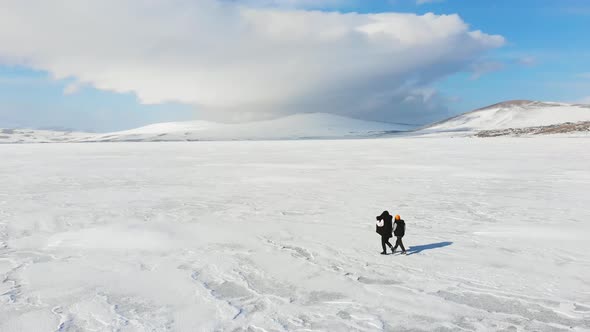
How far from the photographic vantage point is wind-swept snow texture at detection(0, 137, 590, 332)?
4887mm

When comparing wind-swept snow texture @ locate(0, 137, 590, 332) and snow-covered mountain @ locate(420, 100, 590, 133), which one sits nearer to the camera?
wind-swept snow texture @ locate(0, 137, 590, 332)

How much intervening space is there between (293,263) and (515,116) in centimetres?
17617

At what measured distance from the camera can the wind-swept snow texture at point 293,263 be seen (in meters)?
4.89

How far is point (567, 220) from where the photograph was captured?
30.8ft

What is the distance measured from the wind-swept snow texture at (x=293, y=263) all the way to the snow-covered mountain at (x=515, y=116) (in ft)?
464

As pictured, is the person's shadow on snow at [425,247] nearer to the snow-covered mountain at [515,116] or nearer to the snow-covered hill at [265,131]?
the snow-covered hill at [265,131]

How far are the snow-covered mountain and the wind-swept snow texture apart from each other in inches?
5563

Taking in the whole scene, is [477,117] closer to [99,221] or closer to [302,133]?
[302,133]

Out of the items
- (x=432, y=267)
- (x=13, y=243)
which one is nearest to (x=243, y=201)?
(x=13, y=243)

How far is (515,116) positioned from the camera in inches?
6299

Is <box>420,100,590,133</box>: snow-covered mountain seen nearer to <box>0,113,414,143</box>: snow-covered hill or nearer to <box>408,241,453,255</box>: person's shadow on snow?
<box>0,113,414,143</box>: snow-covered hill

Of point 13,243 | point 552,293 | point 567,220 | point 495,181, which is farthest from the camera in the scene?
point 495,181

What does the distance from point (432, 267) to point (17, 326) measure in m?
5.54

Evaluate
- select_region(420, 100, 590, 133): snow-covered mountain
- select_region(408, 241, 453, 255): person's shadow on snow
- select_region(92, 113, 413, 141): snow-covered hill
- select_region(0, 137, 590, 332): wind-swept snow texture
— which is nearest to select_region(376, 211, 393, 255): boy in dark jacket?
select_region(0, 137, 590, 332): wind-swept snow texture
